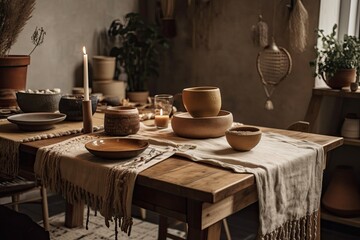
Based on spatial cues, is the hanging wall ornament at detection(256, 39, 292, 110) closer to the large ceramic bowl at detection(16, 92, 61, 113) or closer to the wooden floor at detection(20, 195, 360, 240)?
the wooden floor at detection(20, 195, 360, 240)

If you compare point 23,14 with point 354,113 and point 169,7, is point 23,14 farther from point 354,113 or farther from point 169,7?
point 354,113

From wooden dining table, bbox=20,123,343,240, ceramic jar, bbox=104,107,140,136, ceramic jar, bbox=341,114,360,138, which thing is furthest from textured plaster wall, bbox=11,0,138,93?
wooden dining table, bbox=20,123,343,240

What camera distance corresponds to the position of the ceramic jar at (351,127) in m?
2.96

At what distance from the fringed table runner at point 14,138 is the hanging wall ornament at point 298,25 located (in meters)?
1.62

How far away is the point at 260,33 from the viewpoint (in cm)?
329

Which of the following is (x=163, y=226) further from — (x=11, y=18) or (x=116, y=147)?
(x=11, y=18)

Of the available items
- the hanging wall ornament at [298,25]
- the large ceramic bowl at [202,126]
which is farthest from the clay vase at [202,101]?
the hanging wall ornament at [298,25]

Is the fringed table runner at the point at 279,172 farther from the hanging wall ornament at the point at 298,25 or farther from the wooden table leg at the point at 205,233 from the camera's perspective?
the hanging wall ornament at the point at 298,25

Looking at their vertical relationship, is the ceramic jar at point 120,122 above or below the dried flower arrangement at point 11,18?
Answer: below

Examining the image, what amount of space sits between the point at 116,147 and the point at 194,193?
47 cm

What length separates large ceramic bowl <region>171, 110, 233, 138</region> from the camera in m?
1.86

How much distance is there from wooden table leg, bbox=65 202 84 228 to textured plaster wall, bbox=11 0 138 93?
92cm

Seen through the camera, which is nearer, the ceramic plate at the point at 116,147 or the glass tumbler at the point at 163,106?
the ceramic plate at the point at 116,147

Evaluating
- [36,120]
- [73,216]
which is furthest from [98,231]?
[36,120]
